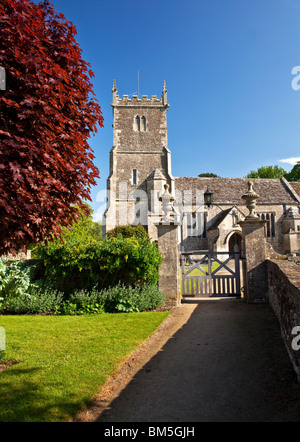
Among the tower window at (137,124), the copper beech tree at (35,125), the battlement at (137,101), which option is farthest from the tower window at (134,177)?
the copper beech tree at (35,125)

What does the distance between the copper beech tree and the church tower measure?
81.0ft

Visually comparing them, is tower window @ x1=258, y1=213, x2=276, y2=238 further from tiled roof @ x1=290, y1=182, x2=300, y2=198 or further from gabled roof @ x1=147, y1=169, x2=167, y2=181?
gabled roof @ x1=147, y1=169, x2=167, y2=181

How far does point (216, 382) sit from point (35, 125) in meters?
4.01

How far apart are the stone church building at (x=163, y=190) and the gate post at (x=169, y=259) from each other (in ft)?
63.0

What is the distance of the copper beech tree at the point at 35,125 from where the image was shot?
10.1 ft

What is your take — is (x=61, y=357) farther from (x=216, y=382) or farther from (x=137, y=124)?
(x=137, y=124)

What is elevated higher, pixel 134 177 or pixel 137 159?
pixel 137 159

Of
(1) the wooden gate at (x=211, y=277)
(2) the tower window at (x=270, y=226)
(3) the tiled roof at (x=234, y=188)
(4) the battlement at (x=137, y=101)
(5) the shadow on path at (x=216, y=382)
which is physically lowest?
(5) the shadow on path at (x=216, y=382)

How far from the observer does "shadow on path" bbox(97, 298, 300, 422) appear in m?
3.01

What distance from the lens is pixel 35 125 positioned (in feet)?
10.8

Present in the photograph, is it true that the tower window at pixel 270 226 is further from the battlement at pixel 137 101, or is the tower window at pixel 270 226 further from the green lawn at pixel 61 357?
the green lawn at pixel 61 357

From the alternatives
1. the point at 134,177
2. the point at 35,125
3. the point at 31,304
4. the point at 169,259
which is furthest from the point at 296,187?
the point at 35,125

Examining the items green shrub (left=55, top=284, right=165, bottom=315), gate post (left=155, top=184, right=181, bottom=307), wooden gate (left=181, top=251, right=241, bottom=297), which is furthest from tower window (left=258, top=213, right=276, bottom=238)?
green shrub (left=55, top=284, right=165, bottom=315)

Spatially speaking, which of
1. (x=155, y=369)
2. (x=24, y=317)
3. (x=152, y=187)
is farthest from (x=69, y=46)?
(x=152, y=187)
